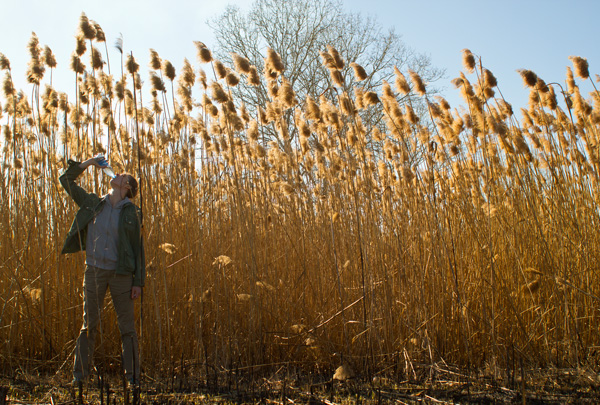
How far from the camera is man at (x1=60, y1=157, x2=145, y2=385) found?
2.84 meters

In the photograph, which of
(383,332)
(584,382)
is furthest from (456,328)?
(584,382)

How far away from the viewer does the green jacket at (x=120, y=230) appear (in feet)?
9.48

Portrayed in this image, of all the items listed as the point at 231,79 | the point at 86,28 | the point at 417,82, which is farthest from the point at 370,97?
the point at 86,28

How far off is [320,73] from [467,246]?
45.0 feet

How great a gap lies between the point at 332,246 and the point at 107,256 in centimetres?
151

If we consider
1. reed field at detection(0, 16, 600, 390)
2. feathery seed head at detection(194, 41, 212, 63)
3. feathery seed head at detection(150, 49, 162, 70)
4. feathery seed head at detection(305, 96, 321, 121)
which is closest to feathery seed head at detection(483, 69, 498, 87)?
reed field at detection(0, 16, 600, 390)

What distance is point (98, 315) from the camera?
9.43 ft

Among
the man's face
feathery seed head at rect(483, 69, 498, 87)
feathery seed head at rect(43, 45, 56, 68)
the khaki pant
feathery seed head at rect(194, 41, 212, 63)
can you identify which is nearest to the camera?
the khaki pant

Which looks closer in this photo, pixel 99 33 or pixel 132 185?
pixel 132 185

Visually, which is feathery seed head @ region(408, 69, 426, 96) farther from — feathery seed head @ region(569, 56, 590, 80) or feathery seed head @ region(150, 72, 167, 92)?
feathery seed head @ region(150, 72, 167, 92)

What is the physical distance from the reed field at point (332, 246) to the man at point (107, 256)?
6.8 inches

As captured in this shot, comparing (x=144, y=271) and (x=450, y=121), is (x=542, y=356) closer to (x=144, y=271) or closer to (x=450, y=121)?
(x=450, y=121)

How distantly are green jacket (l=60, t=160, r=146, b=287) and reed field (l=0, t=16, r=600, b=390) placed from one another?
0.14 meters

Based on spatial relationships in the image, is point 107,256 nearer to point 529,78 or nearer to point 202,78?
point 202,78
